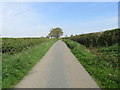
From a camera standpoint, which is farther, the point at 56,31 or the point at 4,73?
the point at 56,31

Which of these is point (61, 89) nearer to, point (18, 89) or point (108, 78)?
point (18, 89)

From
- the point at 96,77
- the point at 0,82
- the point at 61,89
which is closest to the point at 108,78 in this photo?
the point at 96,77

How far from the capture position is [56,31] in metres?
125

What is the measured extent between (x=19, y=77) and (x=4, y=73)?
72cm

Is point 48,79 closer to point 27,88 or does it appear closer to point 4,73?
point 27,88

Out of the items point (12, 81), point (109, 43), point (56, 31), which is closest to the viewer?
point (12, 81)

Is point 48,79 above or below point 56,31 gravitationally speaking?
below

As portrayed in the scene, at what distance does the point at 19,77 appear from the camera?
22.7ft

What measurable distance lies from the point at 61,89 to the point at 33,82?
1422 mm

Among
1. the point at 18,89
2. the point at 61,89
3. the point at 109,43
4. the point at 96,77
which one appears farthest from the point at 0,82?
the point at 109,43

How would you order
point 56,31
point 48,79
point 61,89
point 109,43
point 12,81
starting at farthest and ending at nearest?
point 56,31
point 109,43
point 48,79
point 12,81
point 61,89

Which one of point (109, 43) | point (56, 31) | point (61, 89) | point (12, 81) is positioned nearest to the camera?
point (61, 89)

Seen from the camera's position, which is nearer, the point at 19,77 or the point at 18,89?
the point at 18,89

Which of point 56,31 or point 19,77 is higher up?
point 56,31
